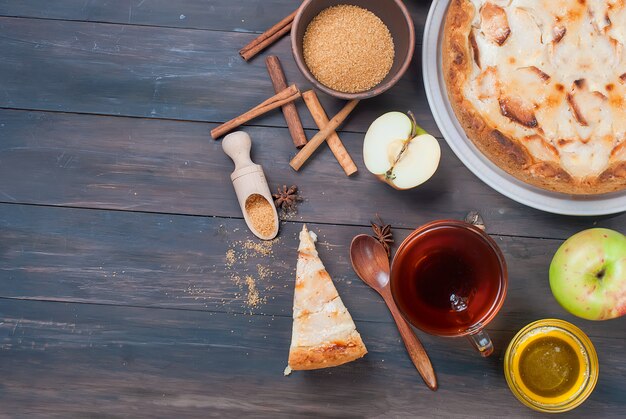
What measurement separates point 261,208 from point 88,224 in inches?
16.4

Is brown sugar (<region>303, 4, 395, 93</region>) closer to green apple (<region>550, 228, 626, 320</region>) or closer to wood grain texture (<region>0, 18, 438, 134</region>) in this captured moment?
wood grain texture (<region>0, 18, 438, 134</region>)

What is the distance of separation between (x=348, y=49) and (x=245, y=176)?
37 centimetres

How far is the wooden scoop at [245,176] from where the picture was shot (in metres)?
1.35

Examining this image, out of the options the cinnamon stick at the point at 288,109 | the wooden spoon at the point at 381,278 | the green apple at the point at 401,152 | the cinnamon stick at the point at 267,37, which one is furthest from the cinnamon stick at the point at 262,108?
the wooden spoon at the point at 381,278

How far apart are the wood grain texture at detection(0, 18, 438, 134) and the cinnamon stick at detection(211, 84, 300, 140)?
0.03m

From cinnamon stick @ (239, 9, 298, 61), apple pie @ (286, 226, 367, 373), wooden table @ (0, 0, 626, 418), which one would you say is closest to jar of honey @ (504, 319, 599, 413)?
wooden table @ (0, 0, 626, 418)

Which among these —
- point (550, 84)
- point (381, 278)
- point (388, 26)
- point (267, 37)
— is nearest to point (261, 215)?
point (381, 278)

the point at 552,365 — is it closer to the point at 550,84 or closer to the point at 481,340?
the point at 481,340

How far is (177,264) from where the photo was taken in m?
1.40

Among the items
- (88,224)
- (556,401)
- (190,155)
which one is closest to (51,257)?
(88,224)

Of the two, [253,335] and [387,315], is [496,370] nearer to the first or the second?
[387,315]

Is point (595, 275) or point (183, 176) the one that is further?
point (183, 176)

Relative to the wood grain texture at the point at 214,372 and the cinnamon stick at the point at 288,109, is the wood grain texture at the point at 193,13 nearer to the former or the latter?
Result: the cinnamon stick at the point at 288,109

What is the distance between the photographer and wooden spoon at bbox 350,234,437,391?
135 cm
